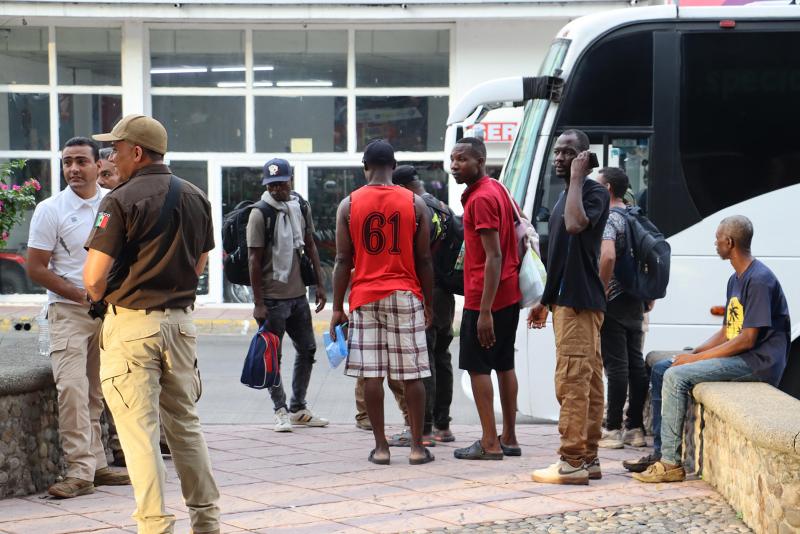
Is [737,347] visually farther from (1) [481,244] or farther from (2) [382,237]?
(2) [382,237]

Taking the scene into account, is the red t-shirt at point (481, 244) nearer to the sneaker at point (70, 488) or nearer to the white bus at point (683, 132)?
the white bus at point (683, 132)

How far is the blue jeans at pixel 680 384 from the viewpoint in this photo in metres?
6.36

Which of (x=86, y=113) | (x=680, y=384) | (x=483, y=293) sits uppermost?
(x=86, y=113)

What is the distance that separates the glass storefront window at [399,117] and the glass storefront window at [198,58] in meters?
2.09

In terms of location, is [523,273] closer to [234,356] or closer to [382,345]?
[382,345]

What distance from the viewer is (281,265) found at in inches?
323

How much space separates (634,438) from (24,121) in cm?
1406

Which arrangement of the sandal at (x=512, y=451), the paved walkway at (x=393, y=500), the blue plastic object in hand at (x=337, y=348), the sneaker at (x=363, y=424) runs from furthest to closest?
1. the sneaker at (x=363, y=424)
2. the blue plastic object in hand at (x=337, y=348)
3. the sandal at (x=512, y=451)
4. the paved walkway at (x=393, y=500)

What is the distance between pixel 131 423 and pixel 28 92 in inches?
599

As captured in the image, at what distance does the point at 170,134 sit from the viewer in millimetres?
18484

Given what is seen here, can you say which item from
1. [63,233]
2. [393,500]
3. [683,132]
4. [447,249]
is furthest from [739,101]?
[63,233]

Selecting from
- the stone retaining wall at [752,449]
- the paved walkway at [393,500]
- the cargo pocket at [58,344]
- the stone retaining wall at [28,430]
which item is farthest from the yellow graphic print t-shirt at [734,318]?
the stone retaining wall at [28,430]

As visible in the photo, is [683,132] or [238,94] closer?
[683,132]

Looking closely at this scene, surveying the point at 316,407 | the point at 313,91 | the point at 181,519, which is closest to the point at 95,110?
the point at 313,91
